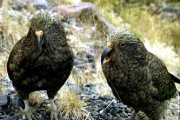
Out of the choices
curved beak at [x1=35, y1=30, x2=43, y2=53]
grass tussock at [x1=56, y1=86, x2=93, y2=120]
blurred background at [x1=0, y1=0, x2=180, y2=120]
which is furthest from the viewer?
blurred background at [x1=0, y1=0, x2=180, y2=120]

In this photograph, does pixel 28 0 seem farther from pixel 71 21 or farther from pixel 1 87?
pixel 1 87

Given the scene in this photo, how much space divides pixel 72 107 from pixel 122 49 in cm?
135

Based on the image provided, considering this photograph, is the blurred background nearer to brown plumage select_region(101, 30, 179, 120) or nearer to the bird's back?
brown plumage select_region(101, 30, 179, 120)

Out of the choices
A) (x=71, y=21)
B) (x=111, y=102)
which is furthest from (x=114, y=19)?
(x=111, y=102)

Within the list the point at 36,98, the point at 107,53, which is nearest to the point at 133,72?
the point at 107,53

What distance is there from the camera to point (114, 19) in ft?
35.0

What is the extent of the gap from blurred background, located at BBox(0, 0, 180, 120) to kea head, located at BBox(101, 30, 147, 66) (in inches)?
16.5

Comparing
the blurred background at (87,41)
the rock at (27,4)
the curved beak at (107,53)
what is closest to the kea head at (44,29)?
the curved beak at (107,53)

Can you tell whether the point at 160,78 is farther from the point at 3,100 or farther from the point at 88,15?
the point at 88,15

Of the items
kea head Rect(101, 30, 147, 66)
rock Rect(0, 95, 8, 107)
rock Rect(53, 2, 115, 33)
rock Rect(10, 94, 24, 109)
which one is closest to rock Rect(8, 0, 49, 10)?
rock Rect(53, 2, 115, 33)

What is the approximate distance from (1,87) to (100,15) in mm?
4720

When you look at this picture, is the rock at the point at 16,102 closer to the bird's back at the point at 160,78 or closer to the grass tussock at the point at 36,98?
the grass tussock at the point at 36,98

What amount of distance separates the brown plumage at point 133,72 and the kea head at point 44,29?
1.95ft

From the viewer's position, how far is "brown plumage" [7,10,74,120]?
15.1 feet
